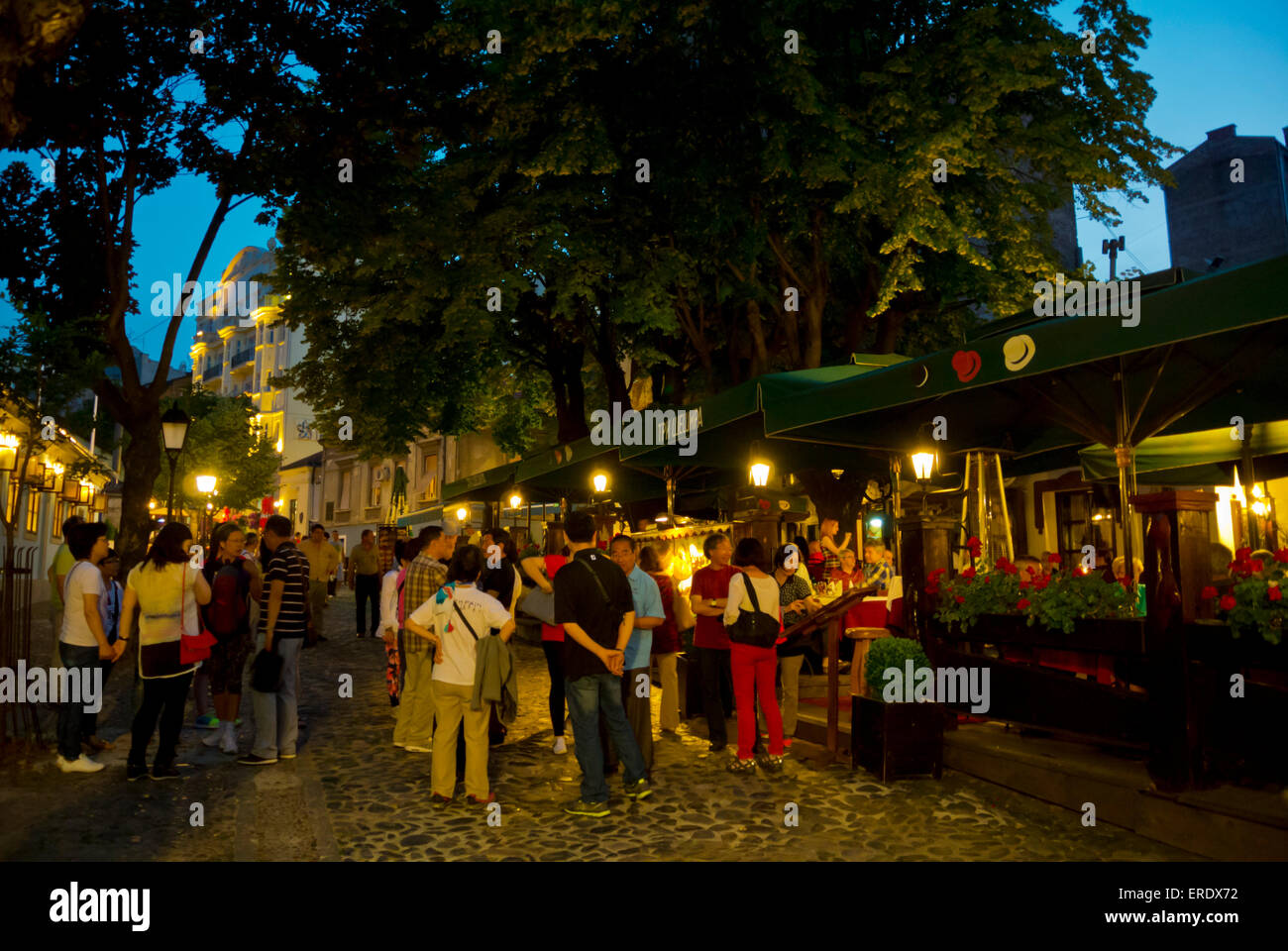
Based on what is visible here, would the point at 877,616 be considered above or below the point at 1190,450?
below

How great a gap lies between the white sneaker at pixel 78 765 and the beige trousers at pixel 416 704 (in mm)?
2352

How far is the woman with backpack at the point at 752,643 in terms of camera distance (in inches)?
288

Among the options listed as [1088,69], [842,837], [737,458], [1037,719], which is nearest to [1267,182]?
[1088,69]

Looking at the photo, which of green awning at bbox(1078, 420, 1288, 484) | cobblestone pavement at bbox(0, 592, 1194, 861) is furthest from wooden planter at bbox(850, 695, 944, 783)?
green awning at bbox(1078, 420, 1288, 484)

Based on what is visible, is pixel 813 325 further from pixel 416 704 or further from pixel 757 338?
pixel 416 704

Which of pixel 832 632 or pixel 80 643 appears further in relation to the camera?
pixel 832 632

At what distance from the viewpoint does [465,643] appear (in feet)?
21.3

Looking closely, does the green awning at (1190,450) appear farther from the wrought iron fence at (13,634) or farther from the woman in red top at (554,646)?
the wrought iron fence at (13,634)

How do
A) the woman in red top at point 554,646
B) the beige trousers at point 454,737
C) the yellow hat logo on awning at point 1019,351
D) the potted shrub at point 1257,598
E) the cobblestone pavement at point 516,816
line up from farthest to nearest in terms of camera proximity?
1. the woman in red top at point 554,646
2. the yellow hat logo on awning at point 1019,351
3. the beige trousers at point 454,737
4. the cobblestone pavement at point 516,816
5. the potted shrub at point 1257,598

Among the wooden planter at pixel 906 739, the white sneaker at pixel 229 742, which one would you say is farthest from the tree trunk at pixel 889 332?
the white sneaker at pixel 229 742

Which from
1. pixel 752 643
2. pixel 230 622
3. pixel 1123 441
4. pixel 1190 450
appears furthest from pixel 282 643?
pixel 1190 450

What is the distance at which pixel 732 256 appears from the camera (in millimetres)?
15719

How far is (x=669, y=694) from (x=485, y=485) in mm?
10329
